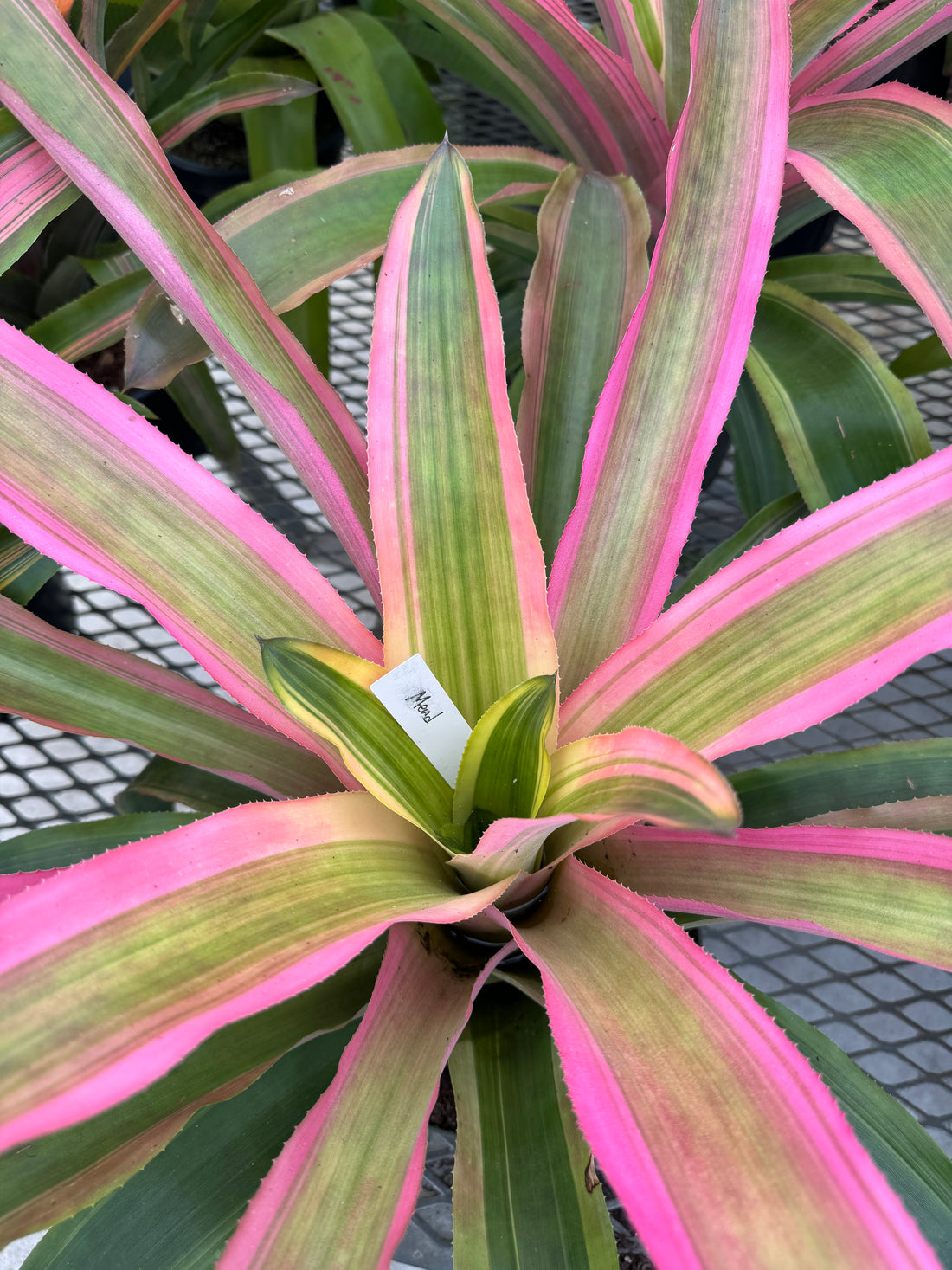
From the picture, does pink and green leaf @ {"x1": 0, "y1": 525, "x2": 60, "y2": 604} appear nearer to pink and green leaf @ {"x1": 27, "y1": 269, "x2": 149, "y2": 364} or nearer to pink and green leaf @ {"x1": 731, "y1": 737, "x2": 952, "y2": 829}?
pink and green leaf @ {"x1": 27, "y1": 269, "x2": 149, "y2": 364}

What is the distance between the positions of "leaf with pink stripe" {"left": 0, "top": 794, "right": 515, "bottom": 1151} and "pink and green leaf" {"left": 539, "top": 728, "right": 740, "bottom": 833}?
5cm

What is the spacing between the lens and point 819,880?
16.0 inches

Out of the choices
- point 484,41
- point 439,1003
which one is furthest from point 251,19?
point 439,1003

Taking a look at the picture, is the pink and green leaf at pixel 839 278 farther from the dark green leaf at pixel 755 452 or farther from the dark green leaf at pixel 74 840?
the dark green leaf at pixel 74 840

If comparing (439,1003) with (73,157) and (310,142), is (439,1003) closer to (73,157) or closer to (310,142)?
(73,157)

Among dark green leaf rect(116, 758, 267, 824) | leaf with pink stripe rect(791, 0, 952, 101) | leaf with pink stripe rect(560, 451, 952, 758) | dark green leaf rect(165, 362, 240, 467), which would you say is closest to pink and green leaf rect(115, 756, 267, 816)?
dark green leaf rect(116, 758, 267, 824)

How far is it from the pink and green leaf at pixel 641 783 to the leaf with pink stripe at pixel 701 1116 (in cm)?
5

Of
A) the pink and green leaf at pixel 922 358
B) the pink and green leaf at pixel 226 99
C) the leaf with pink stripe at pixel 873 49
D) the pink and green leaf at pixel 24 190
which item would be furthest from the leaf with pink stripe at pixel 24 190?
the pink and green leaf at pixel 922 358

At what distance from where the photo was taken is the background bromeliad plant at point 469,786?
30 cm

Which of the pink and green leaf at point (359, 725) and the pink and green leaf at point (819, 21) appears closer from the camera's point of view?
the pink and green leaf at point (359, 725)

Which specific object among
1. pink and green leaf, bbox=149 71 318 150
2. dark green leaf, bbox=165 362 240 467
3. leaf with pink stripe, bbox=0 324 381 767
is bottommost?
leaf with pink stripe, bbox=0 324 381 767

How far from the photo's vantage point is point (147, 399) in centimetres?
97

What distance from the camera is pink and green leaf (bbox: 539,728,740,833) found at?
29 cm

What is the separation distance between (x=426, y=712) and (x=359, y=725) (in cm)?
3
